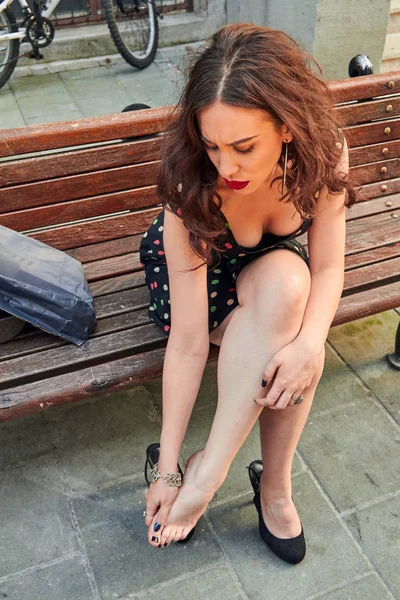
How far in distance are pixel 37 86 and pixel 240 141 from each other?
15.4ft

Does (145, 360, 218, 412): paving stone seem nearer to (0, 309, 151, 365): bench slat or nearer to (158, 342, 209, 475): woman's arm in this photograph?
(0, 309, 151, 365): bench slat

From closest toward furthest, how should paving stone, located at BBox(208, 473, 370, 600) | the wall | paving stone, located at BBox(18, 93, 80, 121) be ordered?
paving stone, located at BBox(208, 473, 370, 600)
the wall
paving stone, located at BBox(18, 93, 80, 121)

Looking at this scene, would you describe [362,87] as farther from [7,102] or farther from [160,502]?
[7,102]

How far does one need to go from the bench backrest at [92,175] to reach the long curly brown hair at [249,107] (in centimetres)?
71

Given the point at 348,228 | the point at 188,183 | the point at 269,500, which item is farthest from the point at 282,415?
the point at 348,228

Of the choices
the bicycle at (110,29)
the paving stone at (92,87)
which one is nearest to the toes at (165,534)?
the paving stone at (92,87)

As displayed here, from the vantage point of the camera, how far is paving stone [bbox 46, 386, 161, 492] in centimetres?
270

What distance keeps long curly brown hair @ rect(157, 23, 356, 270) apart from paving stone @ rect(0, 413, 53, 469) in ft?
3.67

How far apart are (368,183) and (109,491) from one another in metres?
1.76

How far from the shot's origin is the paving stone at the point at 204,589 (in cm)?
228

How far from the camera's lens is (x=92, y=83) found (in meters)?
6.14

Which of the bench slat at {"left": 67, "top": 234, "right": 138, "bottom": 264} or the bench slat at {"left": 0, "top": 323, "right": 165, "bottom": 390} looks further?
the bench slat at {"left": 67, "top": 234, "right": 138, "bottom": 264}

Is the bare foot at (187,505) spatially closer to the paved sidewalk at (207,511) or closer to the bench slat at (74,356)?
the paved sidewalk at (207,511)

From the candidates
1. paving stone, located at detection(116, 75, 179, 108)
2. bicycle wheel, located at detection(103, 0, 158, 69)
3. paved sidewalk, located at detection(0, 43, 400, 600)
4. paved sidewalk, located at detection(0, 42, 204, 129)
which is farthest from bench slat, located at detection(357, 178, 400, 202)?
bicycle wheel, located at detection(103, 0, 158, 69)
